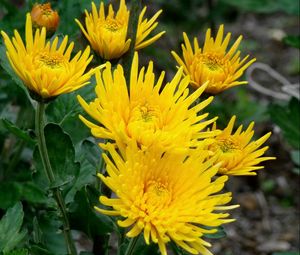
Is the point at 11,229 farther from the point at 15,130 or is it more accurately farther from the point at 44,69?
the point at 44,69

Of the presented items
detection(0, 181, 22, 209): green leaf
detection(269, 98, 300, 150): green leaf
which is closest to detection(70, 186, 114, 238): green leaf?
detection(0, 181, 22, 209): green leaf

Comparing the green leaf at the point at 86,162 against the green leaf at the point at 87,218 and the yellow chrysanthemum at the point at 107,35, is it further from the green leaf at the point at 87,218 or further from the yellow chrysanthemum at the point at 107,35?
the yellow chrysanthemum at the point at 107,35

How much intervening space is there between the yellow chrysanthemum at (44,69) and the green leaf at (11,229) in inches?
15.2

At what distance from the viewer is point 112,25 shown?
162 cm

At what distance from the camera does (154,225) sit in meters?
1.34

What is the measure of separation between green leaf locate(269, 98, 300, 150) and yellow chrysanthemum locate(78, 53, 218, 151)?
1195 mm

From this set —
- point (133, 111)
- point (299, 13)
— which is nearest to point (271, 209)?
point (299, 13)

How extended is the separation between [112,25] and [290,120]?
1.18 metres

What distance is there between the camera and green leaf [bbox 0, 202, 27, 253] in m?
1.69

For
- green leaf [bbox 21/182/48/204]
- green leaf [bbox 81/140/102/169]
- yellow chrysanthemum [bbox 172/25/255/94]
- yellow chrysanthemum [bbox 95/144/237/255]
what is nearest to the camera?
yellow chrysanthemum [bbox 95/144/237/255]

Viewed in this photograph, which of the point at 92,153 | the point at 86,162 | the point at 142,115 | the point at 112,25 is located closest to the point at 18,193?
the point at 86,162

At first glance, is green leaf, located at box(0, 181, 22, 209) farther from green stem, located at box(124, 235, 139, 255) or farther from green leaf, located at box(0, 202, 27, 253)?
green stem, located at box(124, 235, 139, 255)

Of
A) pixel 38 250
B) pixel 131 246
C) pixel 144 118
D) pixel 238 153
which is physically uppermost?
pixel 144 118

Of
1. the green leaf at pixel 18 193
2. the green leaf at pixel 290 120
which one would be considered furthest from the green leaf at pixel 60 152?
the green leaf at pixel 290 120
